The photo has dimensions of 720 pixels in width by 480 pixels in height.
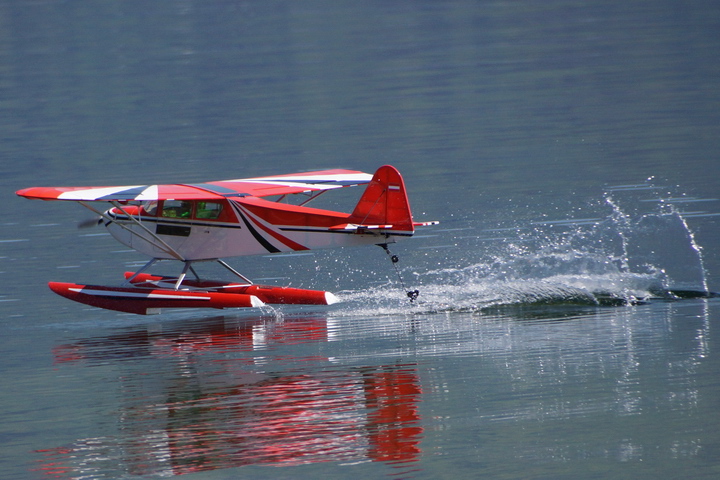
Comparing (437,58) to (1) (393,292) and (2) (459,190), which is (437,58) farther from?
(1) (393,292)

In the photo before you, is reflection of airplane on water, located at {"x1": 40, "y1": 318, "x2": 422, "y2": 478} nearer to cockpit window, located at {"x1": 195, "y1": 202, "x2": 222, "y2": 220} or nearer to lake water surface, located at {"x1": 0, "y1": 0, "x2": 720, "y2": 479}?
lake water surface, located at {"x1": 0, "y1": 0, "x2": 720, "y2": 479}

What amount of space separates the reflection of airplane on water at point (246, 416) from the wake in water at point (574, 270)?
2.70m

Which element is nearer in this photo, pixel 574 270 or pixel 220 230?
pixel 574 270

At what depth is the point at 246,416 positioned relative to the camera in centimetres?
1061

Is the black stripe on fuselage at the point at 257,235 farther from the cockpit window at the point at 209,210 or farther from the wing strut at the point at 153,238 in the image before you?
the wing strut at the point at 153,238

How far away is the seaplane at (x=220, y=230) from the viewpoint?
15.0 meters

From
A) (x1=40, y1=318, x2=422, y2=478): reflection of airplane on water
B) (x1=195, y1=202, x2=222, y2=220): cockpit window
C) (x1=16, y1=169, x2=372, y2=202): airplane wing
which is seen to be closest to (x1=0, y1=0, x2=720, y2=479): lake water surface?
(x1=40, y1=318, x2=422, y2=478): reflection of airplane on water

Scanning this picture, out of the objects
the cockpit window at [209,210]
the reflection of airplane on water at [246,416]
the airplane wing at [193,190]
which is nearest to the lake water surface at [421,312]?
the reflection of airplane on water at [246,416]

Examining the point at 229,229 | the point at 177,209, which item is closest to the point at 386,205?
the point at 229,229

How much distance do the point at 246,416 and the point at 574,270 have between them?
6.89 metres

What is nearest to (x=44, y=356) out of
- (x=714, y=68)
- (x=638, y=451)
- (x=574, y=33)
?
(x=638, y=451)

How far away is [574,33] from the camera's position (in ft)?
226

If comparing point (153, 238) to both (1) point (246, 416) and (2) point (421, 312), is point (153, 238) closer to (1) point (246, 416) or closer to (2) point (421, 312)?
(2) point (421, 312)

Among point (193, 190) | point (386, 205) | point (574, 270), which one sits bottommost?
point (574, 270)
